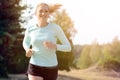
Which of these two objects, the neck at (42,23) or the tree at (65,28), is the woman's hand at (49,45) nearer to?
the neck at (42,23)

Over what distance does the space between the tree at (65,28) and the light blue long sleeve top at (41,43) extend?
694 cm

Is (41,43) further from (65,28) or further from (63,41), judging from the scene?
(65,28)

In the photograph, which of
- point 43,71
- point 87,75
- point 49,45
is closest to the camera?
point 49,45

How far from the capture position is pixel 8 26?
9.81 meters

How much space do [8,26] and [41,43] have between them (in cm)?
692

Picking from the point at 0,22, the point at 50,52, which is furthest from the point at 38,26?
the point at 0,22

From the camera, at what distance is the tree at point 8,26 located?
9.75m

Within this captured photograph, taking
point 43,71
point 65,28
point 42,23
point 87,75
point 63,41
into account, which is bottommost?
point 87,75

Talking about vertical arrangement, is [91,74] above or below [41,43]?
below

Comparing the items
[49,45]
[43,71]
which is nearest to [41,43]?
[49,45]

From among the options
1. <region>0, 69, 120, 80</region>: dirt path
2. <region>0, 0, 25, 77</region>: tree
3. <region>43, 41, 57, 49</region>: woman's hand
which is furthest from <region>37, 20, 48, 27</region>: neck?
<region>0, 69, 120, 80</region>: dirt path

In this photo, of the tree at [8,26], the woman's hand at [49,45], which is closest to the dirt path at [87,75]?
the tree at [8,26]

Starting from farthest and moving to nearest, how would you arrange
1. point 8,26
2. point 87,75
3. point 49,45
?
point 87,75 < point 8,26 < point 49,45

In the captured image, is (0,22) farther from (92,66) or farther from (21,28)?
(92,66)
